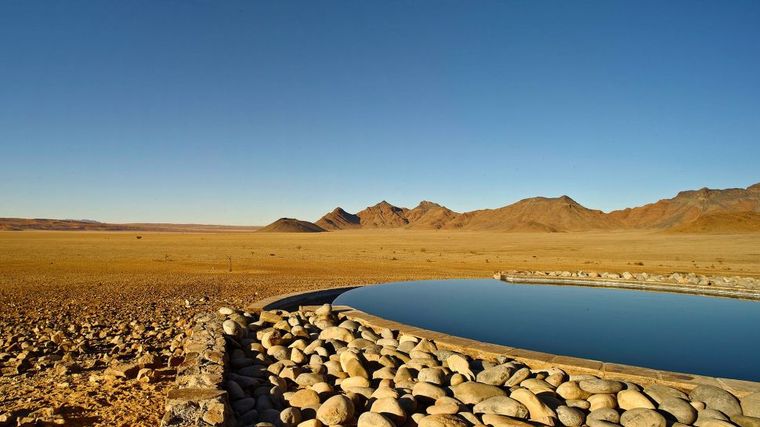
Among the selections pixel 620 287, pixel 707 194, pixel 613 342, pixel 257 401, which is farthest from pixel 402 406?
pixel 707 194

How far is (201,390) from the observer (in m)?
4.61

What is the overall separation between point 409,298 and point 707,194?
15842cm

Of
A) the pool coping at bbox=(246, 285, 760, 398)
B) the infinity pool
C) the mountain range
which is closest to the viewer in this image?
the pool coping at bbox=(246, 285, 760, 398)

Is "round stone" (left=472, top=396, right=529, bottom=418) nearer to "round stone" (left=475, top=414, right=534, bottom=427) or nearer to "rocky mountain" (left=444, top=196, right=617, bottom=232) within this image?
"round stone" (left=475, top=414, right=534, bottom=427)

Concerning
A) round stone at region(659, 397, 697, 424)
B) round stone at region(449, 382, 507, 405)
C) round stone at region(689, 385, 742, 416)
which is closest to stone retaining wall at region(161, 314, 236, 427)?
round stone at region(449, 382, 507, 405)

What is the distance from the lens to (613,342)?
776 cm

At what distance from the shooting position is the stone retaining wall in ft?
13.3

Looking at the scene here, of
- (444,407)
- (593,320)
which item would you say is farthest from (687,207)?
(444,407)

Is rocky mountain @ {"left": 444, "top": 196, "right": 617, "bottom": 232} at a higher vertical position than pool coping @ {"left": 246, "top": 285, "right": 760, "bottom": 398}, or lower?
higher

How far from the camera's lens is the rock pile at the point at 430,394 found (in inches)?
177

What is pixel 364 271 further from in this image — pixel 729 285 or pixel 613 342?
pixel 613 342

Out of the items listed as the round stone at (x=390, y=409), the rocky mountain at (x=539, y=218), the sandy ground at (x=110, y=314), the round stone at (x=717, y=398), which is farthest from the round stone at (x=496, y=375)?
the rocky mountain at (x=539, y=218)

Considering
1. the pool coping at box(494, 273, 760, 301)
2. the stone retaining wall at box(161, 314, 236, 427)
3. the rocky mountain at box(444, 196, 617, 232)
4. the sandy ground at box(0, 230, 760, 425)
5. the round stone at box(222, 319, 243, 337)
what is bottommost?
the sandy ground at box(0, 230, 760, 425)

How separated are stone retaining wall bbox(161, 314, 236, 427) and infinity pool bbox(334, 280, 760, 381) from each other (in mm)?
3831
